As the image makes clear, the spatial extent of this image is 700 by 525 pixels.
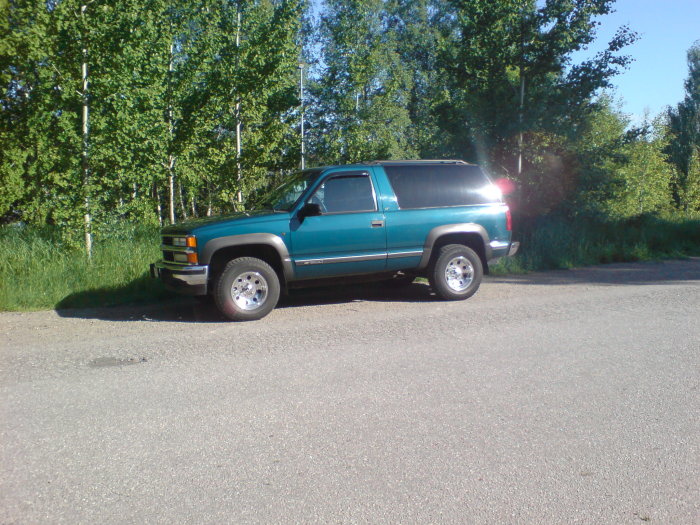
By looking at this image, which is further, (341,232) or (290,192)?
(290,192)

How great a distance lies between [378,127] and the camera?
→ 22312 millimetres

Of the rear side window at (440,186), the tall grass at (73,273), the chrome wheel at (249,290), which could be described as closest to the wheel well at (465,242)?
the rear side window at (440,186)

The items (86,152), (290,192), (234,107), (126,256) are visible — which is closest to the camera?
(290,192)

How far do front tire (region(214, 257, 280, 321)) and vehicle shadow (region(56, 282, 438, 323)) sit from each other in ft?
1.04

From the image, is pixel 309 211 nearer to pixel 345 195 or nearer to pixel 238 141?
pixel 345 195

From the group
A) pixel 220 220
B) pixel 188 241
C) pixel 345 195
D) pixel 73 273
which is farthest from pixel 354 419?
pixel 73 273

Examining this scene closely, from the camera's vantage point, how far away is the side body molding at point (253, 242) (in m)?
8.46

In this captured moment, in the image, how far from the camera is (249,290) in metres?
8.66

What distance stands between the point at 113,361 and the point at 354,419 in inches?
116

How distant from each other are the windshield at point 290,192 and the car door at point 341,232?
0.93 feet

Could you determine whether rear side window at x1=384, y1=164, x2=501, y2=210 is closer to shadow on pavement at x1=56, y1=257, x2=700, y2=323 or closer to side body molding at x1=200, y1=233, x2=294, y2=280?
shadow on pavement at x1=56, y1=257, x2=700, y2=323

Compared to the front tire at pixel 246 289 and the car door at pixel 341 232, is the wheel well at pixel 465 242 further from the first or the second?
the front tire at pixel 246 289

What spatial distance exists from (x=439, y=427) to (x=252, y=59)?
11.7 metres

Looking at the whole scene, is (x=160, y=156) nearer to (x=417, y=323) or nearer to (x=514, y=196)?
(x=417, y=323)
